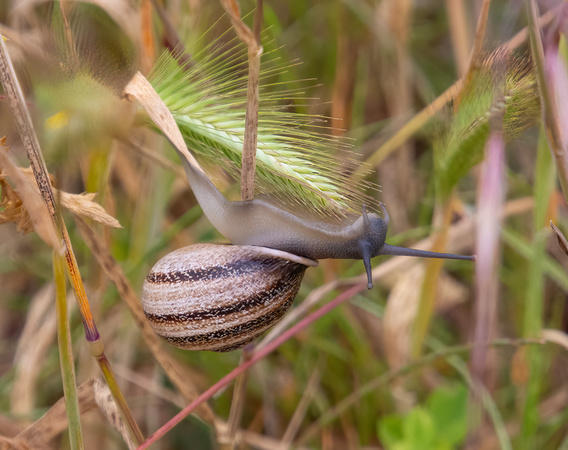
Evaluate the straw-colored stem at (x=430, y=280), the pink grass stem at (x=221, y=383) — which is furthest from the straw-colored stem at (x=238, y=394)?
the straw-colored stem at (x=430, y=280)

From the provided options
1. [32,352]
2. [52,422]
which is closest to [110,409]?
[52,422]

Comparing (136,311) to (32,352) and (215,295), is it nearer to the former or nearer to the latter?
(215,295)

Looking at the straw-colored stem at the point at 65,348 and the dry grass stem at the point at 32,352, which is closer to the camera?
the straw-colored stem at the point at 65,348

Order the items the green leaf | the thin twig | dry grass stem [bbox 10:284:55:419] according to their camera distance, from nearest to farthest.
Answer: the thin twig < the green leaf < dry grass stem [bbox 10:284:55:419]

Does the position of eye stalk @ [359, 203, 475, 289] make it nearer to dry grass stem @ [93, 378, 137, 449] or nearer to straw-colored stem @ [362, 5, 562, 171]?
straw-colored stem @ [362, 5, 562, 171]

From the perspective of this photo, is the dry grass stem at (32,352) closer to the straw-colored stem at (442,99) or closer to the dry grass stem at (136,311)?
the dry grass stem at (136,311)

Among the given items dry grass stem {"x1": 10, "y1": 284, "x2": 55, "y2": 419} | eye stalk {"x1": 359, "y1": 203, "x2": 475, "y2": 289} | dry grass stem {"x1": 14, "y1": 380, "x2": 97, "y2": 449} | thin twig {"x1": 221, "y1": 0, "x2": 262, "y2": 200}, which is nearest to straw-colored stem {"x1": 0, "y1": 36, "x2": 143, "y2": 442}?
dry grass stem {"x1": 14, "y1": 380, "x2": 97, "y2": 449}

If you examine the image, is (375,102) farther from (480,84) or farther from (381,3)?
(480,84)
